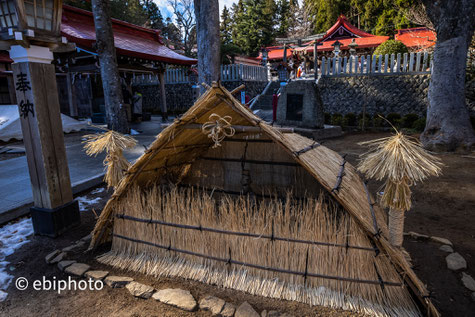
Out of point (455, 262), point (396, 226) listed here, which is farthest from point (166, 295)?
point (455, 262)

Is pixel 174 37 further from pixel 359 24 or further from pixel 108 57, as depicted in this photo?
pixel 108 57

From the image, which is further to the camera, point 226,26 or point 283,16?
→ point 226,26

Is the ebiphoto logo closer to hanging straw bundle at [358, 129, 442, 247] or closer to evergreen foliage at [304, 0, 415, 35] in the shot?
hanging straw bundle at [358, 129, 442, 247]

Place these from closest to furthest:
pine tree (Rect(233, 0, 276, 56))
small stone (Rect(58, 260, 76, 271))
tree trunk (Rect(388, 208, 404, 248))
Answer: tree trunk (Rect(388, 208, 404, 248)), small stone (Rect(58, 260, 76, 271)), pine tree (Rect(233, 0, 276, 56))

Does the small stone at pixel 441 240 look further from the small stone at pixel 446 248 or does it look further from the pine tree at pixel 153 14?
the pine tree at pixel 153 14

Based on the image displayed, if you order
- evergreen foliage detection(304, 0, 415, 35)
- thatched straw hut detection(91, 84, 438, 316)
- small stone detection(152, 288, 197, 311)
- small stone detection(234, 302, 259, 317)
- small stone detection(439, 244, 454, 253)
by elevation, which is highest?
evergreen foliage detection(304, 0, 415, 35)

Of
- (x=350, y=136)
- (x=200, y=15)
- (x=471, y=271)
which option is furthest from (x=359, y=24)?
(x=471, y=271)

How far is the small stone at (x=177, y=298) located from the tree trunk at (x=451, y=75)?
8.21 meters

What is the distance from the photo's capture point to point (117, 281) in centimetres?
279

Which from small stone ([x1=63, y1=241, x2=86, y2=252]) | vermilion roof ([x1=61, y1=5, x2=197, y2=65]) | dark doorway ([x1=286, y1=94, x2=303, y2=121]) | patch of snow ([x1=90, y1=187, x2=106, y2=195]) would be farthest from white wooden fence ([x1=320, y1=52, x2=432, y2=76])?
small stone ([x1=63, y1=241, x2=86, y2=252])

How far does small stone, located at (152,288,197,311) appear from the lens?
2469mm

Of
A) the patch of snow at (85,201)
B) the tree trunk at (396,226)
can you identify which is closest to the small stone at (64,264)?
the patch of snow at (85,201)

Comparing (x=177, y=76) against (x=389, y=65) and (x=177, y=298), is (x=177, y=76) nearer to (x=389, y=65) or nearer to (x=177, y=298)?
(x=389, y=65)

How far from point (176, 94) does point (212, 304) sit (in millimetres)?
17010
